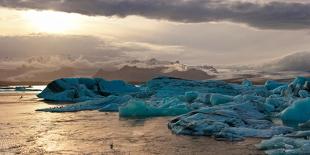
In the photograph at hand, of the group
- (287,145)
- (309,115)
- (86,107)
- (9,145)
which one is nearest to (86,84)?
(86,107)

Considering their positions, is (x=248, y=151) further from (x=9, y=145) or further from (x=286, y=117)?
(x=286, y=117)

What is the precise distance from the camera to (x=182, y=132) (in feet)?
54.9

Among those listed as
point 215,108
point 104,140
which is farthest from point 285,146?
point 215,108

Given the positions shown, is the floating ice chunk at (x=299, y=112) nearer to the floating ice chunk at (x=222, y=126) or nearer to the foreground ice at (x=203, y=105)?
the foreground ice at (x=203, y=105)

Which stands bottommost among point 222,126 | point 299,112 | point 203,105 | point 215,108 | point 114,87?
point 203,105

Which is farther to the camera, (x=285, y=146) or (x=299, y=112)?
(x=299, y=112)

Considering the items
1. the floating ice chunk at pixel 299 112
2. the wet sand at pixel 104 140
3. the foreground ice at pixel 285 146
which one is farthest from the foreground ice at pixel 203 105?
the foreground ice at pixel 285 146

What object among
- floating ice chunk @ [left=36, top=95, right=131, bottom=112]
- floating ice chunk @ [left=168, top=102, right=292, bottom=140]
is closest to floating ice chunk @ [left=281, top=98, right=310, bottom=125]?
floating ice chunk @ [left=168, top=102, right=292, bottom=140]

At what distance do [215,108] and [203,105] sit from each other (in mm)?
8378

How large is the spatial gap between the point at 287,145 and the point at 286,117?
9.68 meters

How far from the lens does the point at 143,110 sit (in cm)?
2477

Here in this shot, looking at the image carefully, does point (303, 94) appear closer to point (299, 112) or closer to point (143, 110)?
point (299, 112)

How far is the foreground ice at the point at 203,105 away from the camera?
1689cm

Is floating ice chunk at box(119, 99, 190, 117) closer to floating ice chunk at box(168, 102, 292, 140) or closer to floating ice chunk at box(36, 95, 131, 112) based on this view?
floating ice chunk at box(36, 95, 131, 112)
